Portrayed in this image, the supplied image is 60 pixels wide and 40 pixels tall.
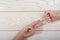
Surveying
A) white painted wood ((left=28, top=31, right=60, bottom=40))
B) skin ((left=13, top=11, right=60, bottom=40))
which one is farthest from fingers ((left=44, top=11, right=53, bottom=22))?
white painted wood ((left=28, top=31, right=60, bottom=40))

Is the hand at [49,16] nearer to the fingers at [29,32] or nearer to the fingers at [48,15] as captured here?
the fingers at [48,15]

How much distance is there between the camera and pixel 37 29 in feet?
3.47

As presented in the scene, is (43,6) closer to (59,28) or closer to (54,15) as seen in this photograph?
(54,15)

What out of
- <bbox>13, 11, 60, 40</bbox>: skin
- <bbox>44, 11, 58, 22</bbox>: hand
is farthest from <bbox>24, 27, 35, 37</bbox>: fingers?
<bbox>44, 11, 58, 22</bbox>: hand

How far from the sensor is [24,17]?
1052mm

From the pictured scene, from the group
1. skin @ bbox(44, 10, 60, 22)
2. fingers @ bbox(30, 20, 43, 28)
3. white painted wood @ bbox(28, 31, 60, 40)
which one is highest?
skin @ bbox(44, 10, 60, 22)

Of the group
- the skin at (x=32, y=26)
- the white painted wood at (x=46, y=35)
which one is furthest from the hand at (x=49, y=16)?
the white painted wood at (x=46, y=35)

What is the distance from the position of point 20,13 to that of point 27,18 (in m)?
0.07

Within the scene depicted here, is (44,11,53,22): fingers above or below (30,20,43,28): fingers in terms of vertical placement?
above

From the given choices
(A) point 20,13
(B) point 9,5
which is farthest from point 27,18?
(B) point 9,5

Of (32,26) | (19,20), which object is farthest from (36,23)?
(19,20)

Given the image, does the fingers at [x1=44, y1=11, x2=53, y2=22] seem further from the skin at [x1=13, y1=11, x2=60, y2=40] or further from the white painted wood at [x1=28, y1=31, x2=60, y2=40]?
the white painted wood at [x1=28, y1=31, x2=60, y2=40]

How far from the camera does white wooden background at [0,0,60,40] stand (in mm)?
1020

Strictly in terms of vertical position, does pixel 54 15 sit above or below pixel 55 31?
above
